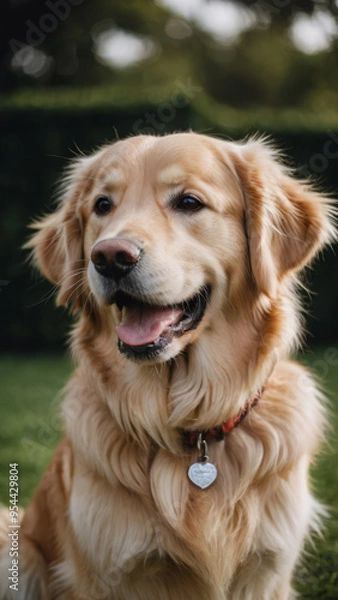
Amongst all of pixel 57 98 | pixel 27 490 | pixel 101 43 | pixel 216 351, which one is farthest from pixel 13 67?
pixel 216 351

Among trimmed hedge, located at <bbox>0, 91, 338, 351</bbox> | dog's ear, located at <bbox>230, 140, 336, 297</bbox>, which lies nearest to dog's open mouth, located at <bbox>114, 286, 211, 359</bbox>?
dog's ear, located at <bbox>230, 140, 336, 297</bbox>

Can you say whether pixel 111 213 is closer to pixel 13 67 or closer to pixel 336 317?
pixel 336 317

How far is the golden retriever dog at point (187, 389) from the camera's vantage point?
8.96 feet

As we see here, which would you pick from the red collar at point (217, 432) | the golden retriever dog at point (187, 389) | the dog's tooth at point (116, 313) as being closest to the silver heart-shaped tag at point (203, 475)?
the golden retriever dog at point (187, 389)

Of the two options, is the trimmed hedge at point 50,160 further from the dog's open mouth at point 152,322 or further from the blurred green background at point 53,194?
the dog's open mouth at point 152,322

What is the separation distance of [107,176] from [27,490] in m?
2.66

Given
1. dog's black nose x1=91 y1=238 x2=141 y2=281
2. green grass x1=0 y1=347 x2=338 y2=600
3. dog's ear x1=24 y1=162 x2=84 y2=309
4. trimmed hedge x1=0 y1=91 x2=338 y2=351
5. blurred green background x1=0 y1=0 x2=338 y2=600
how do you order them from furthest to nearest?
trimmed hedge x1=0 y1=91 x2=338 y2=351
blurred green background x1=0 y1=0 x2=338 y2=600
green grass x1=0 y1=347 x2=338 y2=600
dog's ear x1=24 y1=162 x2=84 y2=309
dog's black nose x1=91 y1=238 x2=141 y2=281

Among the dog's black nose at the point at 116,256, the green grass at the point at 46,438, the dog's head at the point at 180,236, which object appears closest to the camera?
the dog's black nose at the point at 116,256

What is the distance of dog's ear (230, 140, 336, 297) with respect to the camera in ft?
9.48

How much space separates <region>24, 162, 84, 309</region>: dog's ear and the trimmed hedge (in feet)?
18.3

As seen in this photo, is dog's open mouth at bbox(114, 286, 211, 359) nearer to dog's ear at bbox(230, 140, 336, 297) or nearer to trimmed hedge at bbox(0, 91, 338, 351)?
dog's ear at bbox(230, 140, 336, 297)

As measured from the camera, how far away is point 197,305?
2832 millimetres

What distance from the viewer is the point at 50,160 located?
909 centimetres

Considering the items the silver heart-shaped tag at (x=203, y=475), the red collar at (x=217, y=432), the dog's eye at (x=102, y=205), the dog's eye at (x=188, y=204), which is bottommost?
the silver heart-shaped tag at (x=203, y=475)
